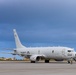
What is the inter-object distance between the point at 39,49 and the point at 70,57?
30.4 feet

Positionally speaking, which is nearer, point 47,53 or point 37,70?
point 37,70

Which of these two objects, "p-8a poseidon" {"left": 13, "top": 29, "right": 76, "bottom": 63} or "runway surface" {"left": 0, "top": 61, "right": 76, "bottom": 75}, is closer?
"runway surface" {"left": 0, "top": 61, "right": 76, "bottom": 75}

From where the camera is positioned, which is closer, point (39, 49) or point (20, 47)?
point (39, 49)

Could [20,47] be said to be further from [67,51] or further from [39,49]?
A: [67,51]

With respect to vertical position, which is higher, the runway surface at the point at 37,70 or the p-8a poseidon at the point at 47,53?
the p-8a poseidon at the point at 47,53

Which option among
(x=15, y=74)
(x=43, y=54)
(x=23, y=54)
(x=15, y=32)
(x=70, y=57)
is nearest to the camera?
(x=15, y=74)

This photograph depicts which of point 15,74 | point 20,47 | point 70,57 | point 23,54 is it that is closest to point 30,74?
point 15,74

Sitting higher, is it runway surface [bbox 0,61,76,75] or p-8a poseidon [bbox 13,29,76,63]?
p-8a poseidon [bbox 13,29,76,63]

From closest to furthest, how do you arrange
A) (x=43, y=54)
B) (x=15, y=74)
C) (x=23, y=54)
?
(x=15, y=74) < (x=43, y=54) < (x=23, y=54)

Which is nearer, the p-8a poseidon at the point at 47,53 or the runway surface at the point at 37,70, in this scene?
the runway surface at the point at 37,70

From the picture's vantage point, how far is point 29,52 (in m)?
66.6

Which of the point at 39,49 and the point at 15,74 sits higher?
the point at 39,49

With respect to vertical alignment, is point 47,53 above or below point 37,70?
above

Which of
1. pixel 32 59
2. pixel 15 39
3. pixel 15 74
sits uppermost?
pixel 15 39
